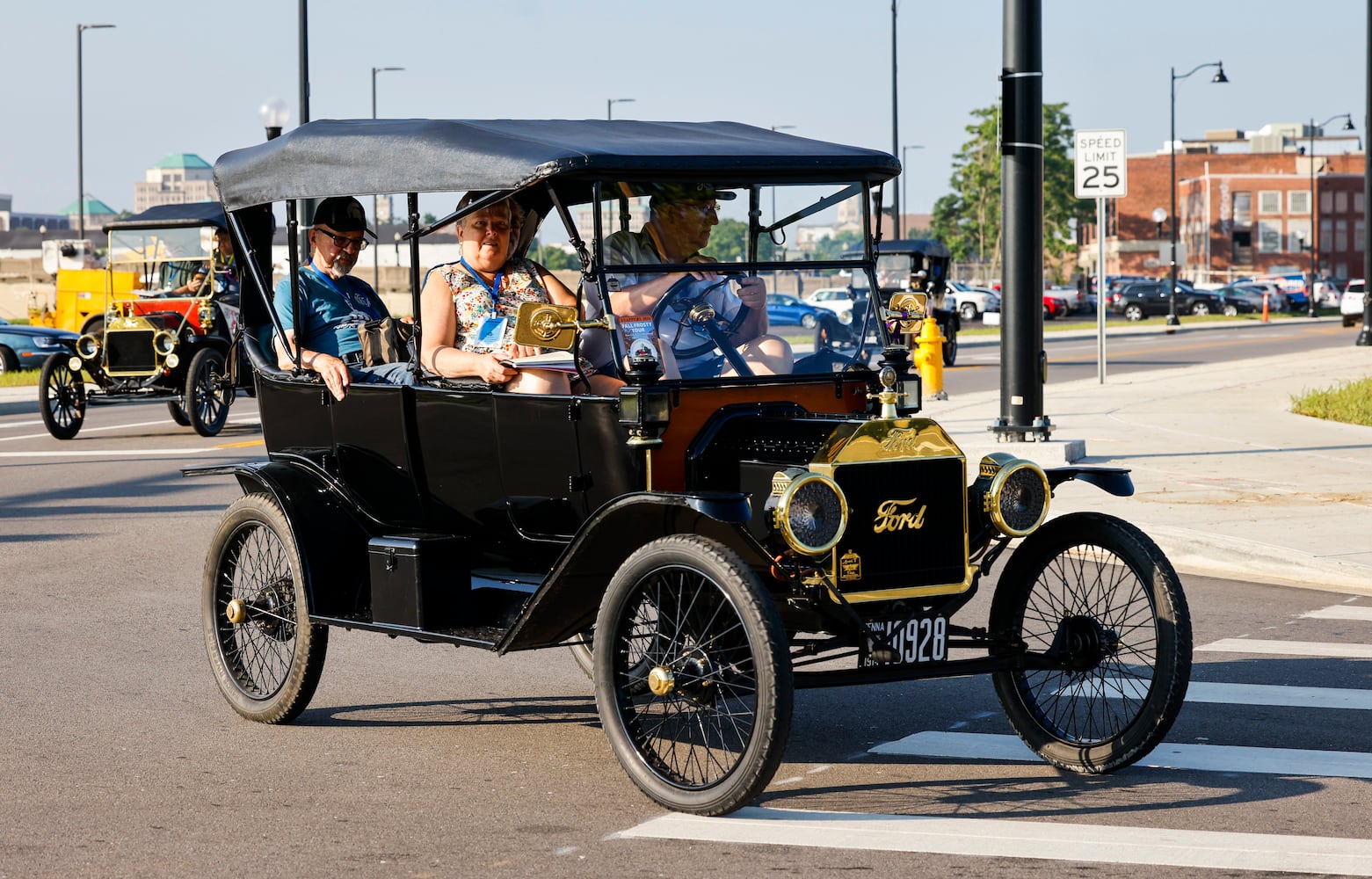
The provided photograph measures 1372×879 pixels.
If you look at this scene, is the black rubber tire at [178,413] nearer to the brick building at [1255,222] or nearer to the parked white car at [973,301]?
the parked white car at [973,301]

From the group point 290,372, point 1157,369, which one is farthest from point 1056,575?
point 1157,369

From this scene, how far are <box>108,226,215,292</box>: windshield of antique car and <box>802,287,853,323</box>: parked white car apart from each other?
638 inches

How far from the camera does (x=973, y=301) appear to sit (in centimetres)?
6850

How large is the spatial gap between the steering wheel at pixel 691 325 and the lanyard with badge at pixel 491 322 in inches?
28.3

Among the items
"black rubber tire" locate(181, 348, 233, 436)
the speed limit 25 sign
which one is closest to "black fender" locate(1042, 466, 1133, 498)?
the speed limit 25 sign

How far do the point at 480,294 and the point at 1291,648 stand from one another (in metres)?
4.14

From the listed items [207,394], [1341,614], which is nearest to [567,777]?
[1341,614]

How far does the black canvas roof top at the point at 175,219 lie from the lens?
21188 mm

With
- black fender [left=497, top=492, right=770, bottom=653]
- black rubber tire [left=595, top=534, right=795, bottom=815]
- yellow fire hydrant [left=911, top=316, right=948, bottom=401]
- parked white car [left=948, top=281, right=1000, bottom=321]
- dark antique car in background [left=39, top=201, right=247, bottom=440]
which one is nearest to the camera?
black rubber tire [left=595, top=534, right=795, bottom=815]

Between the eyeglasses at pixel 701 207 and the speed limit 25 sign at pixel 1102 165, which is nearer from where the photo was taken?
the eyeglasses at pixel 701 207

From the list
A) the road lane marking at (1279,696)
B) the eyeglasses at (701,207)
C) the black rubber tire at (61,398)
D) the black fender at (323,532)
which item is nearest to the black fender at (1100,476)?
the road lane marking at (1279,696)

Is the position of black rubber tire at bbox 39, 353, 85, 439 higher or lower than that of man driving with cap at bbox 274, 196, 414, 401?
lower

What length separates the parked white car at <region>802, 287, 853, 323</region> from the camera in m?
6.66

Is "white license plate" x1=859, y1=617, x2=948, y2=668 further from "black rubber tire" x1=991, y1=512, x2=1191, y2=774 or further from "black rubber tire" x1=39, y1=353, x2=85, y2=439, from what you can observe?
"black rubber tire" x1=39, y1=353, x2=85, y2=439
